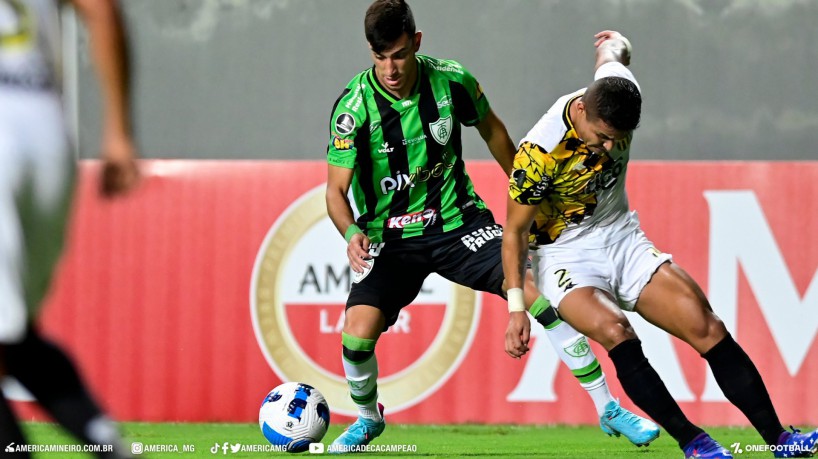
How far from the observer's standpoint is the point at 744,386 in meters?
5.57

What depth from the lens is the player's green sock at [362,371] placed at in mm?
6496

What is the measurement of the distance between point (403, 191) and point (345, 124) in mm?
486

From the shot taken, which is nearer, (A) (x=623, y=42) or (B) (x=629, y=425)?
(B) (x=629, y=425)

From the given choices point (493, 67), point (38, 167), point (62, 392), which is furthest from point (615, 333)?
point (493, 67)

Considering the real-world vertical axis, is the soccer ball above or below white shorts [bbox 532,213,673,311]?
below

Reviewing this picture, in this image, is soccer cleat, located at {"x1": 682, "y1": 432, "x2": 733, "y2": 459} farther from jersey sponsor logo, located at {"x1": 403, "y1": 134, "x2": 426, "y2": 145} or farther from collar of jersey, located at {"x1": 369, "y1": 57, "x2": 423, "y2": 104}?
collar of jersey, located at {"x1": 369, "y1": 57, "x2": 423, "y2": 104}

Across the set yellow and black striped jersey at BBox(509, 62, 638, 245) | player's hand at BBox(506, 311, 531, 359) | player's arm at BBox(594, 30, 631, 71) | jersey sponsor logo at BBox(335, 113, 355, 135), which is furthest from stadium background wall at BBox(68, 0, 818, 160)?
player's hand at BBox(506, 311, 531, 359)

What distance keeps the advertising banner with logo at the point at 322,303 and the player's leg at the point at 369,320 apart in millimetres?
2017

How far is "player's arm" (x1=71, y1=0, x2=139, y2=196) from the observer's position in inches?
109

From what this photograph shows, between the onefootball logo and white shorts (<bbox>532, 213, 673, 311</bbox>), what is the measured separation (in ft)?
8.73

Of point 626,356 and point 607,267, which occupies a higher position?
point 607,267

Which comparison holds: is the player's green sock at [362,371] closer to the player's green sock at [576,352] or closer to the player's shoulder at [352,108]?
the player's green sock at [576,352]

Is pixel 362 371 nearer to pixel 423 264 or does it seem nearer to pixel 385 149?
pixel 423 264

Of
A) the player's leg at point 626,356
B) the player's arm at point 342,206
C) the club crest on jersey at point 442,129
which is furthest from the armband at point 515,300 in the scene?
the club crest on jersey at point 442,129
